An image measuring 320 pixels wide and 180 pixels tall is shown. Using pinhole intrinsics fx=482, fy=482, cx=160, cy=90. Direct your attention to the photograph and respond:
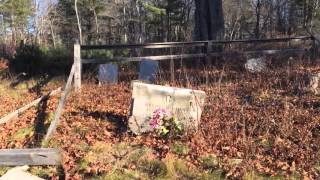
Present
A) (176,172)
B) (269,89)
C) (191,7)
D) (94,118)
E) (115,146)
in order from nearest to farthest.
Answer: (176,172)
(115,146)
(94,118)
(269,89)
(191,7)

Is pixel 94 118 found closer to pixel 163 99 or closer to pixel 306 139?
pixel 163 99

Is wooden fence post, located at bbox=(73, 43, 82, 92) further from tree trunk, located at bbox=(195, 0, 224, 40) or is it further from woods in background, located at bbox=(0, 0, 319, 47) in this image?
woods in background, located at bbox=(0, 0, 319, 47)

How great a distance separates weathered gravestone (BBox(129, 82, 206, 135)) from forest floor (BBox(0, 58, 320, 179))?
202mm

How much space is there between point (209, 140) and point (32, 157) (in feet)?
8.29

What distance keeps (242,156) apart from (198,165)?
2.05 feet

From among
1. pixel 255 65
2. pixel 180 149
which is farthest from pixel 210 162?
pixel 255 65

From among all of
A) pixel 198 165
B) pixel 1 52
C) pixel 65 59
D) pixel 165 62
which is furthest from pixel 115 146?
pixel 1 52

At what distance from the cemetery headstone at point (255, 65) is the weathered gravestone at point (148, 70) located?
7.96 feet

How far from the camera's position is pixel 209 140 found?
709cm

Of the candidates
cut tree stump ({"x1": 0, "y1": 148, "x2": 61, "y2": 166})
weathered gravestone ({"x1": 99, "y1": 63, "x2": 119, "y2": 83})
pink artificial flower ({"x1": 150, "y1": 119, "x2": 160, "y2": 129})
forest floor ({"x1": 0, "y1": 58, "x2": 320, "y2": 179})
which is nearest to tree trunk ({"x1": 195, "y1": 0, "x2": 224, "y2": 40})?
weathered gravestone ({"x1": 99, "y1": 63, "x2": 119, "y2": 83})

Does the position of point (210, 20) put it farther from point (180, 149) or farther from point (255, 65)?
point (180, 149)

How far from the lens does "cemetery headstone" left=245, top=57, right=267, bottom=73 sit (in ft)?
40.8

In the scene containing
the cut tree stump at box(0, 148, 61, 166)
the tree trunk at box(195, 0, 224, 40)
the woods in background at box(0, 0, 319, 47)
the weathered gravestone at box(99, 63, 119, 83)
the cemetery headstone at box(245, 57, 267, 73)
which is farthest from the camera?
the woods in background at box(0, 0, 319, 47)

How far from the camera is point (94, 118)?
902 cm
